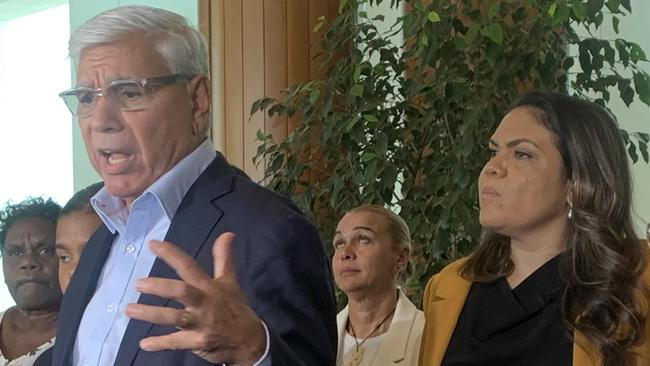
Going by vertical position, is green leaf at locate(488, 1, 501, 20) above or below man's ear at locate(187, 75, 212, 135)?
above

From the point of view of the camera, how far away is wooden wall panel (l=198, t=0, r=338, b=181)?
418 cm

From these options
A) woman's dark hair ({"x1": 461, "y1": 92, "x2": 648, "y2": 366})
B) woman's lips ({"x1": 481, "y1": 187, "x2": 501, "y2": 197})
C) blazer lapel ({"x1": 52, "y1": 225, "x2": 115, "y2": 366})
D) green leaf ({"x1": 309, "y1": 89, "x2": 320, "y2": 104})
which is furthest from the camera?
green leaf ({"x1": 309, "y1": 89, "x2": 320, "y2": 104})

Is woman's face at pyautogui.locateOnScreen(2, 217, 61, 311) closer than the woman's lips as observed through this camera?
No

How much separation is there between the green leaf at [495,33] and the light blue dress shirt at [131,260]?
5.16 ft

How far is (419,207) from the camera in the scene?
10.1ft

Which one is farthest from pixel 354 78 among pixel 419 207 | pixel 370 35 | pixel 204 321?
pixel 204 321

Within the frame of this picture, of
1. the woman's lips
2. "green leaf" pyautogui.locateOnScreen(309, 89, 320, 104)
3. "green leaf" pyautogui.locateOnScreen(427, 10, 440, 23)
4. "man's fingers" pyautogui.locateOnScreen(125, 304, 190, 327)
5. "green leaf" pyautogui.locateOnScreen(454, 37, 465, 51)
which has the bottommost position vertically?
the woman's lips

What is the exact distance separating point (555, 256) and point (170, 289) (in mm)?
1211

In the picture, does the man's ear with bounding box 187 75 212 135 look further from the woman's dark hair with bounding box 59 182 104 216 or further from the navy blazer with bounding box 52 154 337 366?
the woman's dark hair with bounding box 59 182 104 216

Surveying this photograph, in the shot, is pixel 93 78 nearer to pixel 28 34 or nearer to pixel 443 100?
pixel 443 100

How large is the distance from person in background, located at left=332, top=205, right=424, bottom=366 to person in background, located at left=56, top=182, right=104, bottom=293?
0.91 m

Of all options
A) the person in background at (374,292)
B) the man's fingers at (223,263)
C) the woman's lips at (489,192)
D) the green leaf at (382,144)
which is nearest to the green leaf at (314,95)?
the green leaf at (382,144)

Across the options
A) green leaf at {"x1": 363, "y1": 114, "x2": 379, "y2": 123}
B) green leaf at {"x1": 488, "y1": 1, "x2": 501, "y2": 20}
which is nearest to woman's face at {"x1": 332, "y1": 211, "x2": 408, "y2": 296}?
green leaf at {"x1": 363, "y1": 114, "x2": 379, "y2": 123}

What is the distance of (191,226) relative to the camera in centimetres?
140
